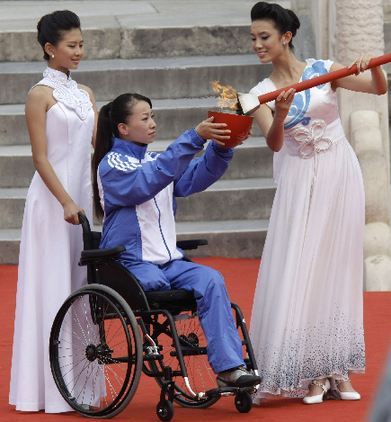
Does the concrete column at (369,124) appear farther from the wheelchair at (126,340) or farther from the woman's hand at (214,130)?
the woman's hand at (214,130)

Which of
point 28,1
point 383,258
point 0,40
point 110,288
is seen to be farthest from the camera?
point 28,1

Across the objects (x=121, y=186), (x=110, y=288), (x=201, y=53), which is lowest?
(x=110, y=288)

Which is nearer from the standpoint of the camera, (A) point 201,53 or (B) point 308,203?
(B) point 308,203

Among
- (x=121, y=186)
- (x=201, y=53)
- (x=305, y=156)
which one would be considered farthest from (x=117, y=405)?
(x=201, y=53)

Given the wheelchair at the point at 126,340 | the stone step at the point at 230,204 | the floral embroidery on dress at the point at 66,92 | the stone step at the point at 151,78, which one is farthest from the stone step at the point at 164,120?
the wheelchair at the point at 126,340

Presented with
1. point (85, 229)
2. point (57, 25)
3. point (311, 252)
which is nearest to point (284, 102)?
point (311, 252)

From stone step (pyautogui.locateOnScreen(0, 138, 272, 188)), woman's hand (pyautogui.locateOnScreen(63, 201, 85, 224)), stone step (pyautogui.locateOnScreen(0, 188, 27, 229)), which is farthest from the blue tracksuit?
stone step (pyautogui.locateOnScreen(0, 138, 272, 188))

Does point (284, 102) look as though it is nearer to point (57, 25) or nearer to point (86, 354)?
point (57, 25)

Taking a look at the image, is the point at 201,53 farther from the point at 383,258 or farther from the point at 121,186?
the point at 121,186

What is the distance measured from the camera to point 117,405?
237 inches

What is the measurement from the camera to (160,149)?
36.4 ft

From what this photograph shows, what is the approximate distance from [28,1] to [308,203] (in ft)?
30.6

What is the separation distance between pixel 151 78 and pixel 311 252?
5.73m

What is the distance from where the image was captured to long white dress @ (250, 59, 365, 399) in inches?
250
